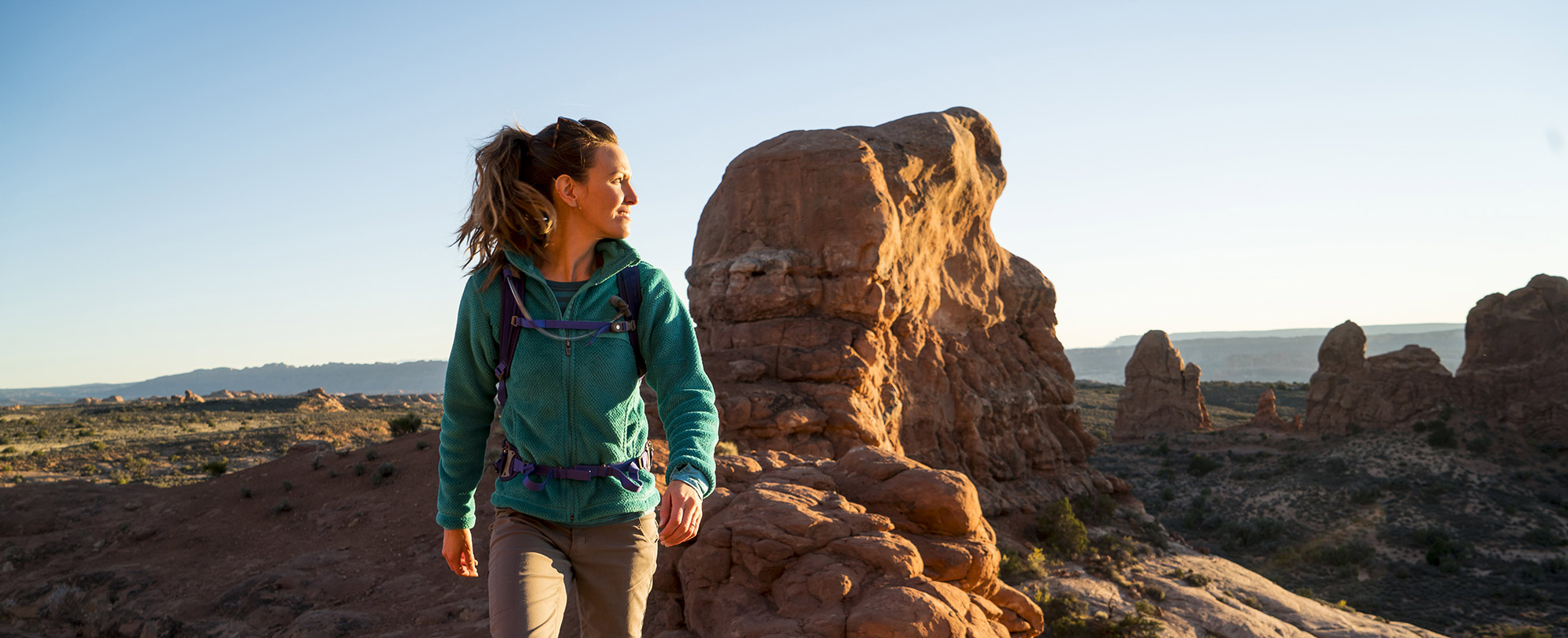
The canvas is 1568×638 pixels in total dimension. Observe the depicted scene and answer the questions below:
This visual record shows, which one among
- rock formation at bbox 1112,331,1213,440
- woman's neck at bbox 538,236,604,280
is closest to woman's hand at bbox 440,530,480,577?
woman's neck at bbox 538,236,604,280

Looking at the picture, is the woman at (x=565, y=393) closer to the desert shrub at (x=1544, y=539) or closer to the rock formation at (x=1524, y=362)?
the desert shrub at (x=1544, y=539)

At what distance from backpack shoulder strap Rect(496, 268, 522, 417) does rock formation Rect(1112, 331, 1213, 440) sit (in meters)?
46.8

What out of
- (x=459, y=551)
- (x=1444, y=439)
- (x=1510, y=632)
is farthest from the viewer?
(x=1444, y=439)

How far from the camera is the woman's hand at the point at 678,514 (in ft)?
6.92

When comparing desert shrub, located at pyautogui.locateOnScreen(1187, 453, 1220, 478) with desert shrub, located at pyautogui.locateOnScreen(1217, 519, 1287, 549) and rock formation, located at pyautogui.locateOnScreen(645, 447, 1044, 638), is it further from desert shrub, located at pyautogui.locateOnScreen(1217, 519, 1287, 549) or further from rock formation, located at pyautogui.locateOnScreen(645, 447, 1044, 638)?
rock formation, located at pyautogui.locateOnScreen(645, 447, 1044, 638)

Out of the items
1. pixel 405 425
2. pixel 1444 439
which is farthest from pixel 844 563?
pixel 1444 439

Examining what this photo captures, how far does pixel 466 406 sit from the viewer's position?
2500mm

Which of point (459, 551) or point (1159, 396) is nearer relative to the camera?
point (459, 551)

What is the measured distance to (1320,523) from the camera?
28.8 m

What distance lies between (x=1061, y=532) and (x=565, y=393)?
17.6 m

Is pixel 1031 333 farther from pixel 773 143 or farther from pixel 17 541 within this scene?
pixel 17 541

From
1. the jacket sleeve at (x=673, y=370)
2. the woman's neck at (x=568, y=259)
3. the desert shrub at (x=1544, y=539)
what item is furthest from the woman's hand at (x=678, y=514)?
the desert shrub at (x=1544, y=539)

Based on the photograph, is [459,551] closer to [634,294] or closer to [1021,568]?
[634,294]

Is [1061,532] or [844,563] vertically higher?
[844,563]
